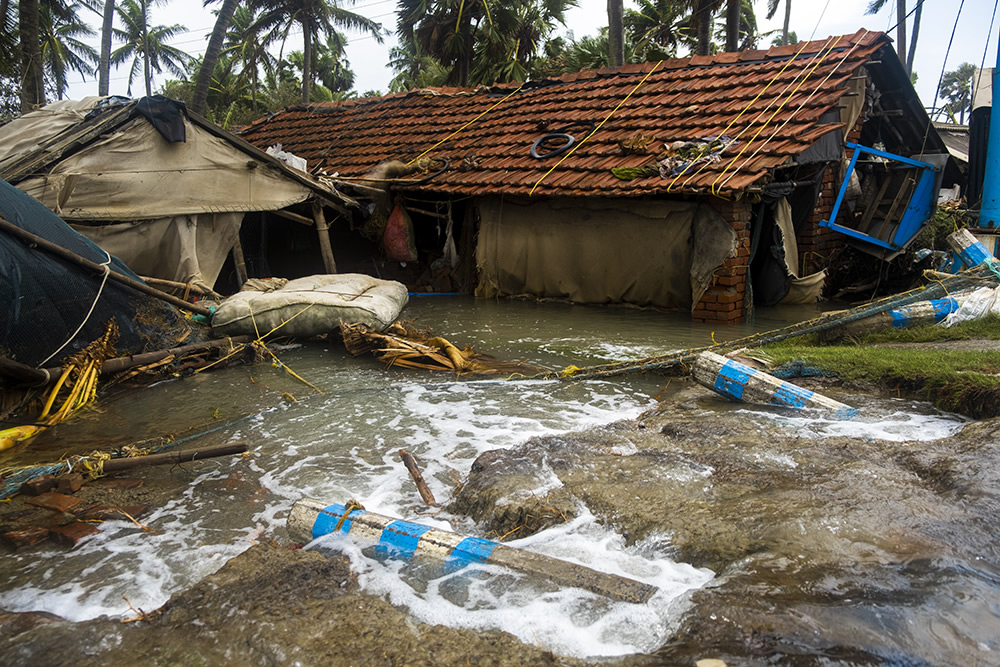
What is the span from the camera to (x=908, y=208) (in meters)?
9.88

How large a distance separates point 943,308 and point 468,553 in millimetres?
5977

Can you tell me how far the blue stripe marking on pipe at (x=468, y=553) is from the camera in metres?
2.96

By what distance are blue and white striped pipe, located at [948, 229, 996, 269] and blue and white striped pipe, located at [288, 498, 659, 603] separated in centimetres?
793

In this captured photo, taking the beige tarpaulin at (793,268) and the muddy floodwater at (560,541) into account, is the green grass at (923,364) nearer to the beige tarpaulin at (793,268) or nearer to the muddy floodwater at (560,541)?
the muddy floodwater at (560,541)

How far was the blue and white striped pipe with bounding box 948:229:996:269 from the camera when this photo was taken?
336 inches

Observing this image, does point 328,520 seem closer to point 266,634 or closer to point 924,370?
point 266,634

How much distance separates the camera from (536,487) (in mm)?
3832

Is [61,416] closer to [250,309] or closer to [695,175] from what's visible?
[250,309]

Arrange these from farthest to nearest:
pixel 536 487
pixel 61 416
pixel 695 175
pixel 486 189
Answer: pixel 486 189 < pixel 695 175 < pixel 61 416 < pixel 536 487

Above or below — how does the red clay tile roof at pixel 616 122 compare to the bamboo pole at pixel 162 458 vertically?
above

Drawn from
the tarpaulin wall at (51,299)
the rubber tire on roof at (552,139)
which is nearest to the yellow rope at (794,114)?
the rubber tire on roof at (552,139)

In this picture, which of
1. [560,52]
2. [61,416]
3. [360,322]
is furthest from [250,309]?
[560,52]

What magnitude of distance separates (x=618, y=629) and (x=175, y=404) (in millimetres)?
4746

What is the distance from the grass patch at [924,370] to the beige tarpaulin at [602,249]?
2884 mm
